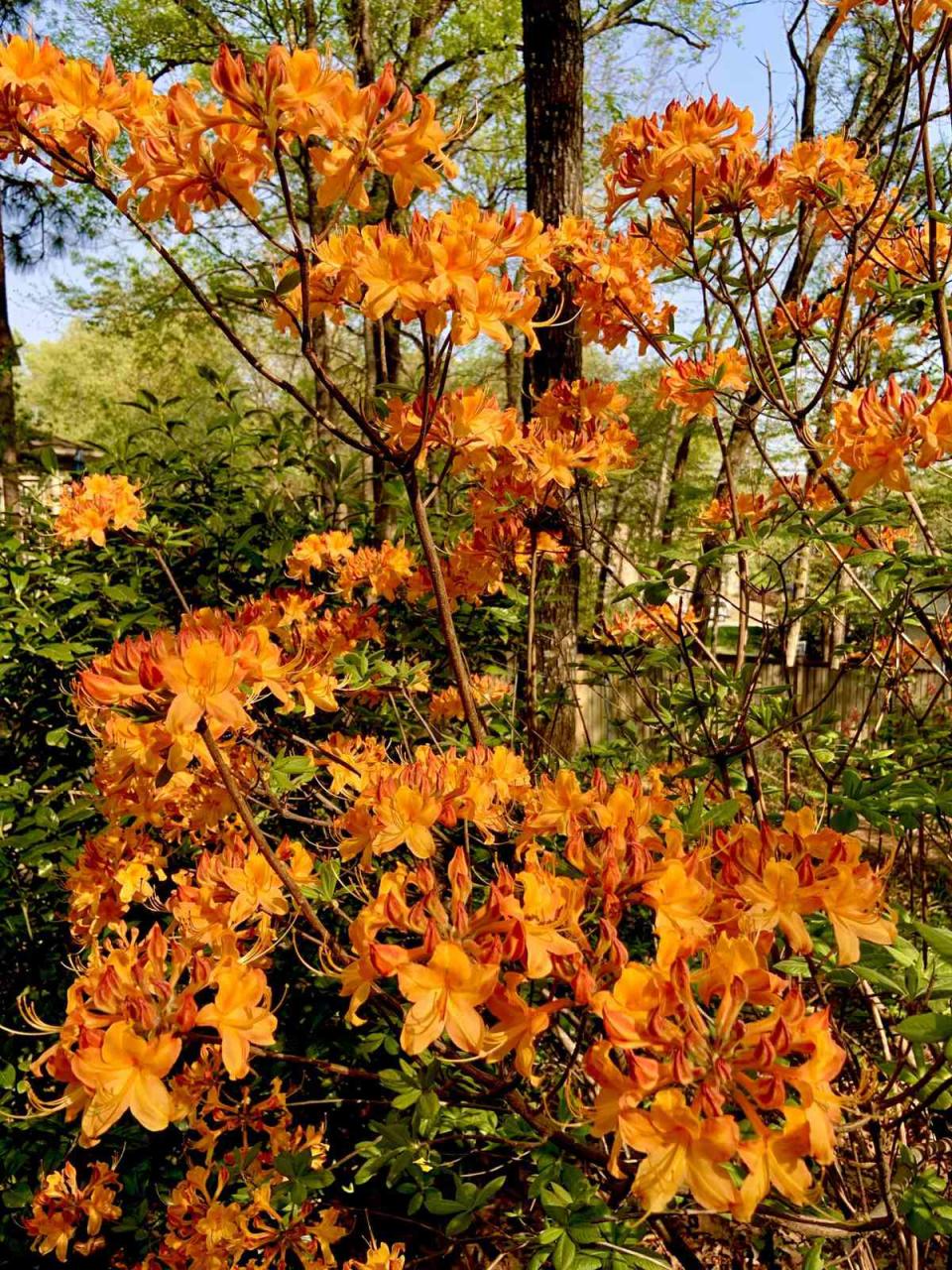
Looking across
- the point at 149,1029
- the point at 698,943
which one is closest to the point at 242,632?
the point at 149,1029

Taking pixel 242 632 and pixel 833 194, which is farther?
pixel 833 194

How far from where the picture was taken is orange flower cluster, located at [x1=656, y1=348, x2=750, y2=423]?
213 centimetres

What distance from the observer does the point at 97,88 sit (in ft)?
Answer: 4.02

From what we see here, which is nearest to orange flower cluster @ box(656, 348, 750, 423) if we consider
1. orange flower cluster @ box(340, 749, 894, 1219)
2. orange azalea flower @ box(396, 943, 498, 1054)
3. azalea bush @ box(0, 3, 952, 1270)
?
azalea bush @ box(0, 3, 952, 1270)

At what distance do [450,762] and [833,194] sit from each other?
1.57 meters

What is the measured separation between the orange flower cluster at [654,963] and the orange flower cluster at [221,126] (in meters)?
0.84

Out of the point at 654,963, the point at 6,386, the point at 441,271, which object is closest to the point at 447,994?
the point at 654,963

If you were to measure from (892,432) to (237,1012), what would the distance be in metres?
1.21

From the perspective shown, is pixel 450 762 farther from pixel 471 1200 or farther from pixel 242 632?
pixel 471 1200

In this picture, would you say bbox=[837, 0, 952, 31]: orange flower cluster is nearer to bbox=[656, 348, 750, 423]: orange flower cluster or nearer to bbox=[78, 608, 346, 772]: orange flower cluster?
bbox=[656, 348, 750, 423]: orange flower cluster

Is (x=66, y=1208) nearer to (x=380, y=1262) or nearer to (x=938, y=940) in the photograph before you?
(x=380, y=1262)

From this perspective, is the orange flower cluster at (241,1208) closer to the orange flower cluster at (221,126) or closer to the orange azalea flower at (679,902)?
the orange azalea flower at (679,902)

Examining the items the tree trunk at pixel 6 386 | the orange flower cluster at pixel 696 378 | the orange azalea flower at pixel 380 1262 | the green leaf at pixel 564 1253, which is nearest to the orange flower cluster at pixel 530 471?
the orange flower cluster at pixel 696 378

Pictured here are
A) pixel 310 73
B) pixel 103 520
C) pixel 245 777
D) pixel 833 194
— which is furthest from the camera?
pixel 103 520
